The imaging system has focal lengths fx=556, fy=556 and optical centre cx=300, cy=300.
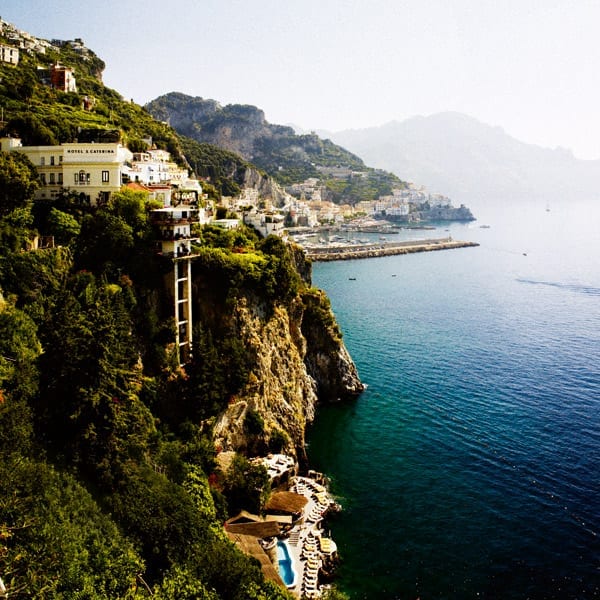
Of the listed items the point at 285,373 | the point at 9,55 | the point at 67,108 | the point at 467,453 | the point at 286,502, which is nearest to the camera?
the point at 286,502

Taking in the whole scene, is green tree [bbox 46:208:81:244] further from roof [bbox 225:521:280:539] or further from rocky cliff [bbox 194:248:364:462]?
roof [bbox 225:521:280:539]

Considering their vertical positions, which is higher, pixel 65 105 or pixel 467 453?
pixel 65 105

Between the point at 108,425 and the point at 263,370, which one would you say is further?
the point at 263,370

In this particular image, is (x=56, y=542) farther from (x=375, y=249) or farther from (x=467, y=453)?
(x=375, y=249)

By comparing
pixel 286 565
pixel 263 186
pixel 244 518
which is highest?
pixel 263 186

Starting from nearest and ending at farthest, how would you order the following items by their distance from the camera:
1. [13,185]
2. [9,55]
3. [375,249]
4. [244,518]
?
[244,518], [13,185], [9,55], [375,249]

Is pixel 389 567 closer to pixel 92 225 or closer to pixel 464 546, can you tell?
pixel 464 546

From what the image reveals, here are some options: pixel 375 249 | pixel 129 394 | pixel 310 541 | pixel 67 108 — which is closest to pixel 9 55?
pixel 67 108

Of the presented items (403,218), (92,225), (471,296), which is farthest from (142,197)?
(403,218)
